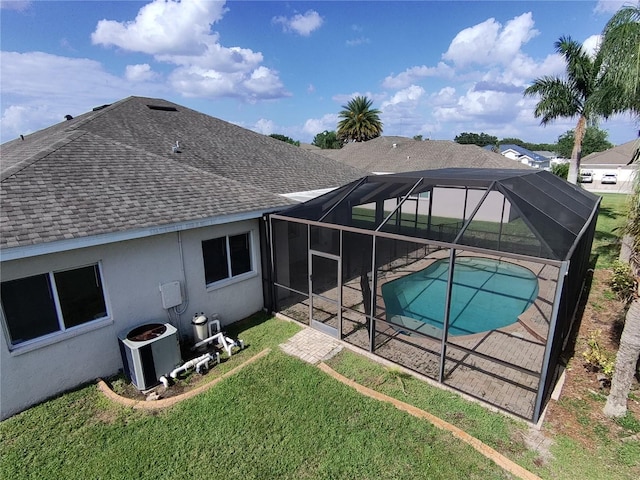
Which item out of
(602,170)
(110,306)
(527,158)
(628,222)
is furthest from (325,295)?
(527,158)

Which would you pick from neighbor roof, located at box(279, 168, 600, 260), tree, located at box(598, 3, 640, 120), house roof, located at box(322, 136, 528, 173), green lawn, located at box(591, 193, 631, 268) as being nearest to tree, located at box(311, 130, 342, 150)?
house roof, located at box(322, 136, 528, 173)

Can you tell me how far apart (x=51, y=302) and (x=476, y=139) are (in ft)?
349

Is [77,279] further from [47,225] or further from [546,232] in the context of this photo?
[546,232]

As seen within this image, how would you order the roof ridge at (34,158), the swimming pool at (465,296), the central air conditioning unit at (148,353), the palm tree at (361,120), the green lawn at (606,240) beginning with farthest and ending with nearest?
1. the palm tree at (361,120)
2. the green lawn at (606,240)
3. the swimming pool at (465,296)
4. the roof ridge at (34,158)
5. the central air conditioning unit at (148,353)

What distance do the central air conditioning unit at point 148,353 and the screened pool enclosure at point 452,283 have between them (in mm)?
3335

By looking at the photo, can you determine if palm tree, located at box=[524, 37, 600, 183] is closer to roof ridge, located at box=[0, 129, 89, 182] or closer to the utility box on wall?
the utility box on wall

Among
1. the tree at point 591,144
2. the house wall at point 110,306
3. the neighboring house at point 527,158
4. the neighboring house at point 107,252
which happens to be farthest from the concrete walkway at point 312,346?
the tree at point 591,144

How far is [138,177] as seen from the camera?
8.59m

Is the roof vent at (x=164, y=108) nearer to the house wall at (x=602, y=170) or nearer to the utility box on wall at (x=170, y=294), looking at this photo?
the utility box on wall at (x=170, y=294)

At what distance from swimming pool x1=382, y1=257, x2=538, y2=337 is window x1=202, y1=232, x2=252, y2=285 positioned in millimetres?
4876

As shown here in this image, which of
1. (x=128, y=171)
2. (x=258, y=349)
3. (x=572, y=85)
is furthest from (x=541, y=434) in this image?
(x=572, y=85)

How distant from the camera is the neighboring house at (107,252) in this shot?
596cm

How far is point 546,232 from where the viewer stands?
21.0ft

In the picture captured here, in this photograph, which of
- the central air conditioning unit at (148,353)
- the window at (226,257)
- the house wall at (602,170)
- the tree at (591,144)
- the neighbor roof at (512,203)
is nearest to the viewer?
the neighbor roof at (512,203)
